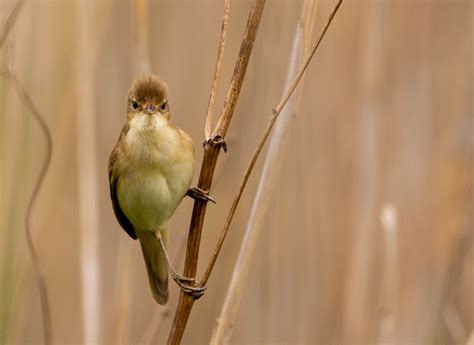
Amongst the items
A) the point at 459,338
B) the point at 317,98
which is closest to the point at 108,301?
the point at 317,98

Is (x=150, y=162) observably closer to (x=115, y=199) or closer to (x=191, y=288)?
(x=115, y=199)

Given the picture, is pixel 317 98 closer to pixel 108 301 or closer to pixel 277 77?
pixel 277 77

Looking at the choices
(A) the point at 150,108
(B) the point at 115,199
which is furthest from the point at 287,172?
(A) the point at 150,108

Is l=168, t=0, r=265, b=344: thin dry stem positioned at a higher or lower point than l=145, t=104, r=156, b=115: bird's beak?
lower

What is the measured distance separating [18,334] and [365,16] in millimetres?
1740

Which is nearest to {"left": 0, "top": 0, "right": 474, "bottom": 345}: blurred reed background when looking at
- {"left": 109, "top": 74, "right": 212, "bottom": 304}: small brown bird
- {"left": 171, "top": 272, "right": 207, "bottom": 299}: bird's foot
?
{"left": 109, "top": 74, "right": 212, "bottom": 304}: small brown bird

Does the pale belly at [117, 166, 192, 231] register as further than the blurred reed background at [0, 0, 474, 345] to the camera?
No

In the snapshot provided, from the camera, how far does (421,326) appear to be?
3.08 metres

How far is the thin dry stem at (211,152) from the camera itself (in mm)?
1649

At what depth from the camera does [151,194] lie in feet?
7.50

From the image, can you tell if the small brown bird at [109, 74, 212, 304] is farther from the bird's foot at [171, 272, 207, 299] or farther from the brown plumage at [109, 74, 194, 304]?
the bird's foot at [171, 272, 207, 299]

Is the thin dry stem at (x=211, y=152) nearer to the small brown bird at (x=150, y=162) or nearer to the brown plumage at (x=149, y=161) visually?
the small brown bird at (x=150, y=162)

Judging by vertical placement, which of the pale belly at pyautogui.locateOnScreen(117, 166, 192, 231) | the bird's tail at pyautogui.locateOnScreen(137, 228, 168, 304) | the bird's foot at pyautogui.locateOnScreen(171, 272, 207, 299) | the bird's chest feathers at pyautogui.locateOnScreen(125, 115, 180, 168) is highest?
the bird's chest feathers at pyautogui.locateOnScreen(125, 115, 180, 168)

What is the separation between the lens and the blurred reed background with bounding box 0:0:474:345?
2.63 meters
